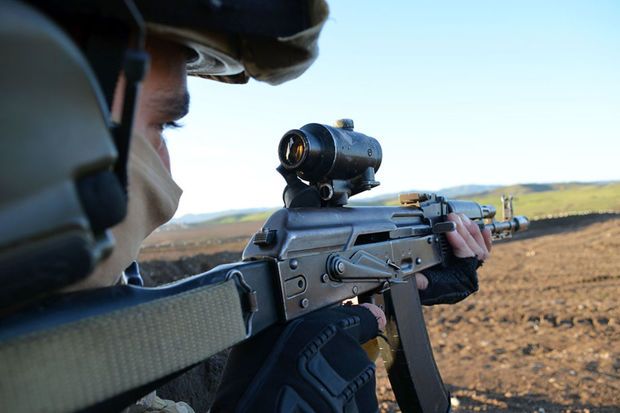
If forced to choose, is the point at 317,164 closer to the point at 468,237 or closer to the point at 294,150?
the point at 294,150

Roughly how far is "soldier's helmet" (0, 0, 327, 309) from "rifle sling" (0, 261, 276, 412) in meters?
0.12

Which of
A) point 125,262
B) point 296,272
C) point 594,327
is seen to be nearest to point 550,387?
point 594,327

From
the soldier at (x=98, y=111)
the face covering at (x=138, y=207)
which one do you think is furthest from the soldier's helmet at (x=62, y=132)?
the face covering at (x=138, y=207)

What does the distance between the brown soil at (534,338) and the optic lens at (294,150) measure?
3183 millimetres

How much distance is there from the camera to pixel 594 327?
7.05 meters

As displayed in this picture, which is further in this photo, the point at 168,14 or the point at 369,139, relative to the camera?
the point at 369,139

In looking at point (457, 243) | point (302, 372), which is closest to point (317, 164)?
point (302, 372)

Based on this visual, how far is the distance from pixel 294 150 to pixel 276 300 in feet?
2.49

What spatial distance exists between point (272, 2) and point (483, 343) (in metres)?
6.46

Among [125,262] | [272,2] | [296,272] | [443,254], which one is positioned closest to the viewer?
[272,2]

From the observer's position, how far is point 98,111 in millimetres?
883

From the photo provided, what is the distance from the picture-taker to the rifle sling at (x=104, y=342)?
3.08 ft

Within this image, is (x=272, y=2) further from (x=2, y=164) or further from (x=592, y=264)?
(x=592, y=264)

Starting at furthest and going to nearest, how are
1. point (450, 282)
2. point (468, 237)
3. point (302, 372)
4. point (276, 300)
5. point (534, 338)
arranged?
point (534, 338) → point (468, 237) → point (450, 282) → point (276, 300) → point (302, 372)
